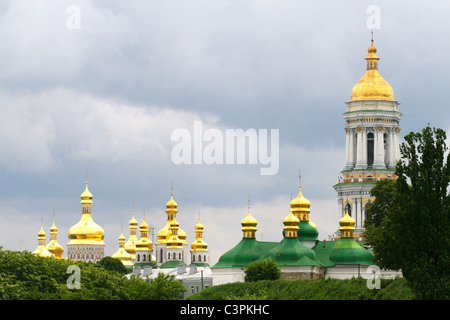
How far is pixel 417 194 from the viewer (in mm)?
64875

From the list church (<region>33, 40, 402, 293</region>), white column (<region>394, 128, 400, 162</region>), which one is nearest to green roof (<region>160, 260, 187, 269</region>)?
church (<region>33, 40, 402, 293</region>)

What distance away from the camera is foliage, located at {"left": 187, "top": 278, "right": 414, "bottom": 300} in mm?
73625

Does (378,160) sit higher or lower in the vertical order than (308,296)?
higher

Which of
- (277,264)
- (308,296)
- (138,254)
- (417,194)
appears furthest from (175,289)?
(138,254)

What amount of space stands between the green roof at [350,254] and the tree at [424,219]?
38.0 meters

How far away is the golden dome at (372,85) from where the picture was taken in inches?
5148

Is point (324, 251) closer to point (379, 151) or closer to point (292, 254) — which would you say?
point (292, 254)

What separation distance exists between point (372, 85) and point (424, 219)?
223 ft

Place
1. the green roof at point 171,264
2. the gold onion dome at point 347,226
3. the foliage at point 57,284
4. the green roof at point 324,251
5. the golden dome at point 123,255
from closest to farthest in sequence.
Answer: the foliage at point 57,284 → the green roof at point 324,251 → the gold onion dome at point 347,226 → the green roof at point 171,264 → the golden dome at point 123,255

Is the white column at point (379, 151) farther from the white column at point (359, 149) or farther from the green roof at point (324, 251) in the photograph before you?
the green roof at point (324, 251)

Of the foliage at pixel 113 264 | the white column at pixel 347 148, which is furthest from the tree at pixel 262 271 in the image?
the foliage at pixel 113 264

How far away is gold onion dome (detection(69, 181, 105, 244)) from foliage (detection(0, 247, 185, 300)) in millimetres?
74527
